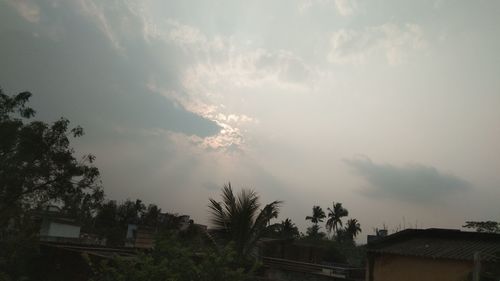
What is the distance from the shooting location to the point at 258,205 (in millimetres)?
9898

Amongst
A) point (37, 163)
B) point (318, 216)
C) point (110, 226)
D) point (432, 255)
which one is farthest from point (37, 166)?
point (318, 216)

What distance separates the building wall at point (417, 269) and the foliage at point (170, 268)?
899cm

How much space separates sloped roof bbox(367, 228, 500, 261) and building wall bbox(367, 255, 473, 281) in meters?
0.26

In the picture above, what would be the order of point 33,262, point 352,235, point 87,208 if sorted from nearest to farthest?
point 33,262 < point 87,208 < point 352,235

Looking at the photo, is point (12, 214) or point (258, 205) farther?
point (12, 214)

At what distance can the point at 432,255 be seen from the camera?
12406mm

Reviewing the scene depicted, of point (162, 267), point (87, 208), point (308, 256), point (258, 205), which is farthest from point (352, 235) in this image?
point (162, 267)

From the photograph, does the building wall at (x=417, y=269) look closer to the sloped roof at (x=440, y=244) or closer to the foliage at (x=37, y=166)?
the sloped roof at (x=440, y=244)

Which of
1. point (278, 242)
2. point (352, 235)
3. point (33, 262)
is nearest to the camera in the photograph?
point (33, 262)

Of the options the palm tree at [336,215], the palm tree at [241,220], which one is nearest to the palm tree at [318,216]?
the palm tree at [336,215]

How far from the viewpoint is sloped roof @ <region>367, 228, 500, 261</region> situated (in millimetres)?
12102

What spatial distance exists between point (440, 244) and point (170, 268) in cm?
1169

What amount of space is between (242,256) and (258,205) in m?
1.35

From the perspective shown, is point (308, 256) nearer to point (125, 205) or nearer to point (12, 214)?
point (12, 214)
